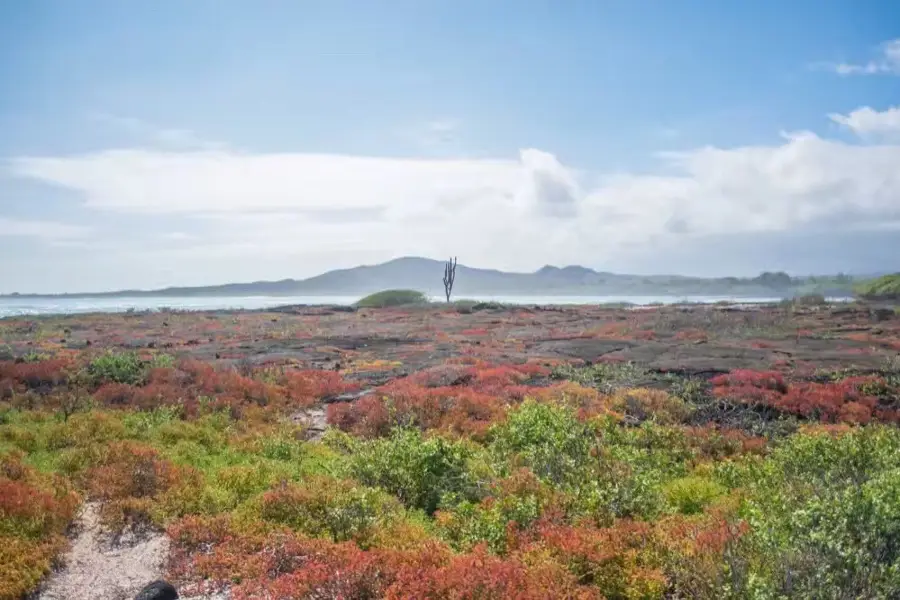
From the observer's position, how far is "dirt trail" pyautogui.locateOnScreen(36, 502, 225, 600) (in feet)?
31.2

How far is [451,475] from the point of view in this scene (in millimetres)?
14375

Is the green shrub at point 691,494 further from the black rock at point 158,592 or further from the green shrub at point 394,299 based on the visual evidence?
the green shrub at point 394,299

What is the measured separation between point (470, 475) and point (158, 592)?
6.83 metres

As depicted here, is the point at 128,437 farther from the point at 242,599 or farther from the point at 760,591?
the point at 760,591

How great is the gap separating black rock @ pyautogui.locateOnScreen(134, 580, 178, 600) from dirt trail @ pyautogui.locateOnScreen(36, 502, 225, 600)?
27cm

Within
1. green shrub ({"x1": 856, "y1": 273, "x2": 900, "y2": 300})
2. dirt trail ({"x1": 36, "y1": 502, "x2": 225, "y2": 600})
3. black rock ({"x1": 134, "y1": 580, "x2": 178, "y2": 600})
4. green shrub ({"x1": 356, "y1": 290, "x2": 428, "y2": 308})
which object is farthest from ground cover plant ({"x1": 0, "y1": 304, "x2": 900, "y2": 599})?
green shrub ({"x1": 356, "y1": 290, "x2": 428, "y2": 308})

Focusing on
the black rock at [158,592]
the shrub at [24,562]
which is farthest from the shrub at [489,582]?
the shrub at [24,562]

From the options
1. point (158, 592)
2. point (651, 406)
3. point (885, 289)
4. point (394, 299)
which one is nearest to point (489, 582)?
point (158, 592)

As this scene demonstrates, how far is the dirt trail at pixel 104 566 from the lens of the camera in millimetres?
9516

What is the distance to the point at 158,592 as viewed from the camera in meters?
8.81

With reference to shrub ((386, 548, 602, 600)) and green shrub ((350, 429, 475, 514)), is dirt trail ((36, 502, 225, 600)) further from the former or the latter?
green shrub ((350, 429, 475, 514))

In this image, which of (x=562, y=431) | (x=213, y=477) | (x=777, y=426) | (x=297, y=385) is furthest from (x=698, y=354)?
(x=213, y=477)

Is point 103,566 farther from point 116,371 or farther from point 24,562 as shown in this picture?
point 116,371

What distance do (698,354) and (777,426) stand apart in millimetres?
15796
